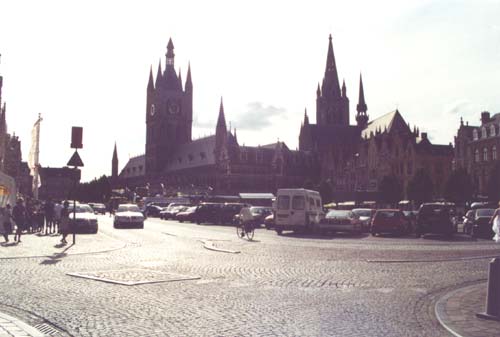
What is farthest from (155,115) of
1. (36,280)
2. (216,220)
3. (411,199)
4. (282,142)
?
(36,280)

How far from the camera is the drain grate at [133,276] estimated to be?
36.5 feet

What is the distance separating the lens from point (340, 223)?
30.6m

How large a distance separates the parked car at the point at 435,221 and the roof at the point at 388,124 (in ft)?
226

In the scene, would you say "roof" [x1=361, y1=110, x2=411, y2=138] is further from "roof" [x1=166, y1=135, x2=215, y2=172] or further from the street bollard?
the street bollard

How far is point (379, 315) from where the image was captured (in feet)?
26.4

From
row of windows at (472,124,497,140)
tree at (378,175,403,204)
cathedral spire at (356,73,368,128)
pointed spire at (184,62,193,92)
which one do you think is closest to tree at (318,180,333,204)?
tree at (378,175,403,204)

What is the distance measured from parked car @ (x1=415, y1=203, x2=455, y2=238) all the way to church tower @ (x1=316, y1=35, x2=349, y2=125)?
103m

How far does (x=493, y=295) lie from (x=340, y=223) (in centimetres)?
2289

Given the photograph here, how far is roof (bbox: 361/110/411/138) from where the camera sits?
4033 inches

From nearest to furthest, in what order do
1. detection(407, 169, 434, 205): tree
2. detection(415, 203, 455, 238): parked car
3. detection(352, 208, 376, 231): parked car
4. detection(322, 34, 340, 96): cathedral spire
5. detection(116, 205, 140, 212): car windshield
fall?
detection(415, 203, 455, 238): parked car < detection(352, 208, 376, 231): parked car < detection(116, 205, 140, 212): car windshield < detection(407, 169, 434, 205): tree < detection(322, 34, 340, 96): cathedral spire

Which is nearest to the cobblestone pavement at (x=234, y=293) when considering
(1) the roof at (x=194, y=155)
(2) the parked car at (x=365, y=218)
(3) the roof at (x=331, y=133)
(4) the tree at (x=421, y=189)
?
(2) the parked car at (x=365, y=218)

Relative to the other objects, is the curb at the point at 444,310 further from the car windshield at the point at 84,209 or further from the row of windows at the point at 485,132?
the row of windows at the point at 485,132

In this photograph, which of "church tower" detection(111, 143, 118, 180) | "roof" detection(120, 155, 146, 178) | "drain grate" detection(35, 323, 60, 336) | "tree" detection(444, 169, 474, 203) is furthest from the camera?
"church tower" detection(111, 143, 118, 180)

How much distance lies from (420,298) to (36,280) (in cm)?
726
